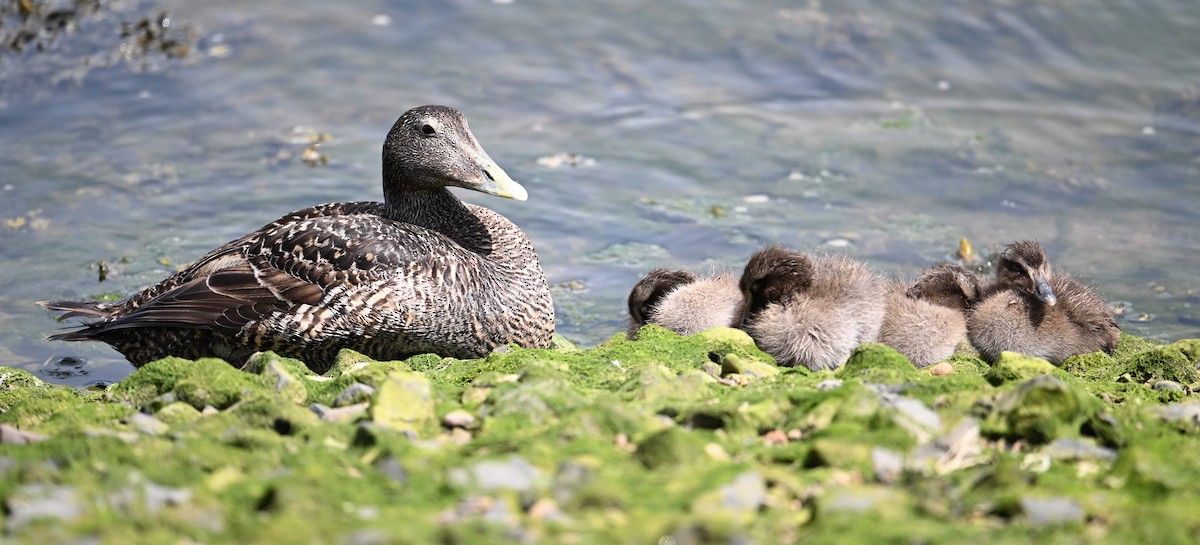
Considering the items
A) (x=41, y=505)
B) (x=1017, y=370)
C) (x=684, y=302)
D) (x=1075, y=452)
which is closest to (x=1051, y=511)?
(x=1075, y=452)

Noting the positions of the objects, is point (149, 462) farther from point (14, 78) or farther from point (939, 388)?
point (14, 78)

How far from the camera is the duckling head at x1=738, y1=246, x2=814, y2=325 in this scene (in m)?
6.65

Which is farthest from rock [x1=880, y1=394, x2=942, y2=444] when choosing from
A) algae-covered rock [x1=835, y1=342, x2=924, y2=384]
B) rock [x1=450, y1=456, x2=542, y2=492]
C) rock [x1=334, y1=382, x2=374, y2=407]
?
rock [x1=334, y1=382, x2=374, y2=407]

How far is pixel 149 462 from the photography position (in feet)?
12.9

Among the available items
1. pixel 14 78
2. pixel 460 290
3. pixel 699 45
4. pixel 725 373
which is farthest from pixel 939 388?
pixel 14 78

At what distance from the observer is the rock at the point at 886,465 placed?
3.95 metres

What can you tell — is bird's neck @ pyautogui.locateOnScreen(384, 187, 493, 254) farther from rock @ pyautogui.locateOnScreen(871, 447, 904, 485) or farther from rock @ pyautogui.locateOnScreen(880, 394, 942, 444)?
rock @ pyautogui.locateOnScreen(871, 447, 904, 485)

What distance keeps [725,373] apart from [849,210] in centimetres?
466

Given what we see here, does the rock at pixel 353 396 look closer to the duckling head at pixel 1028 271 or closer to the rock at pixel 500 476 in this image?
the rock at pixel 500 476

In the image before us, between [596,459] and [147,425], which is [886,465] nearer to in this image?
[596,459]

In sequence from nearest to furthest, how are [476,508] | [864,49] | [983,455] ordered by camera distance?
[476,508]
[983,455]
[864,49]

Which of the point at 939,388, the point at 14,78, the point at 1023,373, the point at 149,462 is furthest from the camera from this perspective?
the point at 14,78

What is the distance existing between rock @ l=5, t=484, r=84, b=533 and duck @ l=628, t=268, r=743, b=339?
3845 millimetres

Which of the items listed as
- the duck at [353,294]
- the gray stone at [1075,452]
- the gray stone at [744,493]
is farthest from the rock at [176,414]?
the gray stone at [1075,452]
